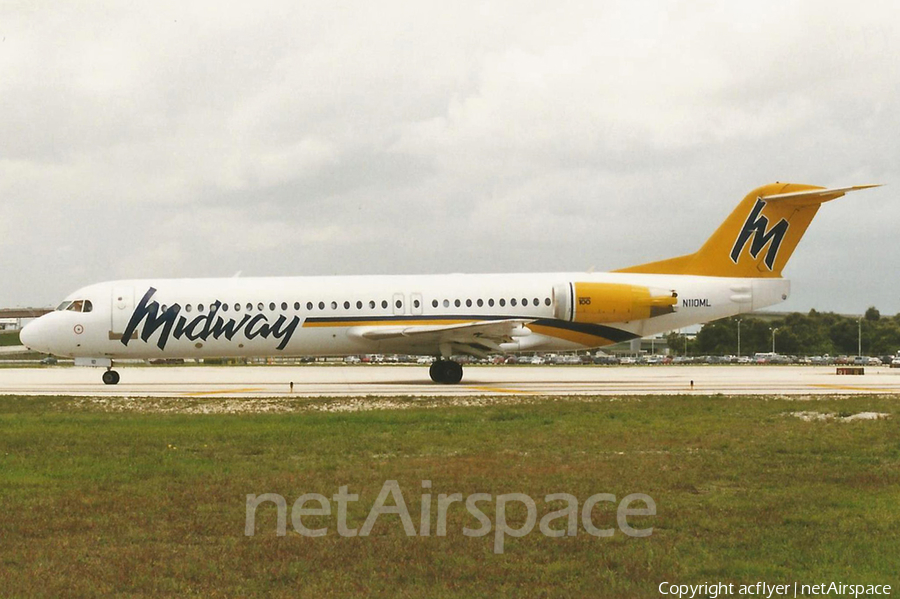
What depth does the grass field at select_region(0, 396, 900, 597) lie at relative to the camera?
725 centimetres

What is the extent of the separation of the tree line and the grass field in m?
101

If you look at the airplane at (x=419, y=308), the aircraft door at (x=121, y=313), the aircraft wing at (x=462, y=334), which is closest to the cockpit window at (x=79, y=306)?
the airplane at (x=419, y=308)

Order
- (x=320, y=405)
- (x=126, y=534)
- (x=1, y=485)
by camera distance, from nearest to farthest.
Result: 1. (x=126, y=534)
2. (x=1, y=485)
3. (x=320, y=405)

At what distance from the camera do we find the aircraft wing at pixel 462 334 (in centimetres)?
3088

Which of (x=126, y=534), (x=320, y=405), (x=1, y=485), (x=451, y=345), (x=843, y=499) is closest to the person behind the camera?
(x=126, y=534)

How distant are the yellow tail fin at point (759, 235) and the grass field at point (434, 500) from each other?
15456 millimetres

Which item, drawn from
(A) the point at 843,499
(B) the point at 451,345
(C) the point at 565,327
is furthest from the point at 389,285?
(A) the point at 843,499

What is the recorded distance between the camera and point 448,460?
42.6 ft

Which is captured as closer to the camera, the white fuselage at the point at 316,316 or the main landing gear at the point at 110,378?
the white fuselage at the point at 316,316

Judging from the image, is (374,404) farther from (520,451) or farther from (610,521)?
(610,521)

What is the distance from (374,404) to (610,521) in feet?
47.9

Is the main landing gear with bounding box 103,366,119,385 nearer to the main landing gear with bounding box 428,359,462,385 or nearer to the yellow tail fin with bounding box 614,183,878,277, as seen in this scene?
the main landing gear with bounding box 428,359,462,385

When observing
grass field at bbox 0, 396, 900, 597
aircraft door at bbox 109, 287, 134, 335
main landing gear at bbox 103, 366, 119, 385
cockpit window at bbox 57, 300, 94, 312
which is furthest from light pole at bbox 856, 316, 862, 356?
grass field at bbox 0, 396, 900, 597

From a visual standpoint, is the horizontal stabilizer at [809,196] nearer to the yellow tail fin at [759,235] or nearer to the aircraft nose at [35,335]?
the yellow tail fin at [759,235]
